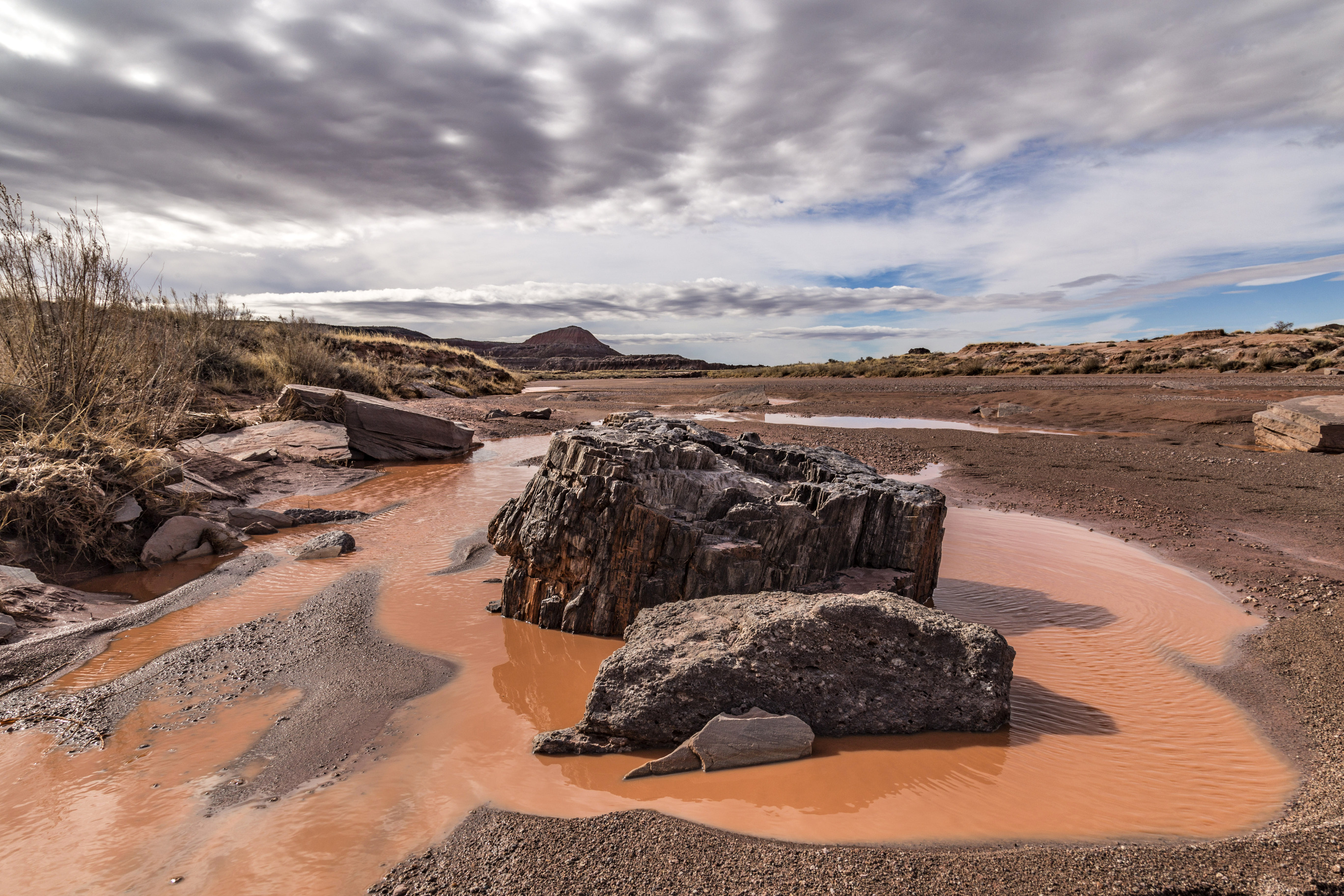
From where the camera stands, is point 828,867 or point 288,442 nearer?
point 828,867

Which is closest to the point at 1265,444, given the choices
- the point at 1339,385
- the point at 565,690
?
the point at 1339,385

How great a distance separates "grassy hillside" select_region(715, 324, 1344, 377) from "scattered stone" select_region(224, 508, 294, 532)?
3793 centimetres

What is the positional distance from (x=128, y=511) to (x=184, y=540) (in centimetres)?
66

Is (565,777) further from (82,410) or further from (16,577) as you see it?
(82,410)

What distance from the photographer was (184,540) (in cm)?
726

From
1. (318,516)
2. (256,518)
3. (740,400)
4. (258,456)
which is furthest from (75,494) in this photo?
(740,400)

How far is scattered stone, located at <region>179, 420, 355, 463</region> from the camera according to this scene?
38.3 ft

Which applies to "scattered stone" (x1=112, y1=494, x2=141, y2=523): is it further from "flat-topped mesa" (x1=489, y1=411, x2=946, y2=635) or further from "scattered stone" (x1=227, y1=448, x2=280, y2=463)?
"flat-topped mesa" (x1=489, y1=411, x2=946, y2=635)

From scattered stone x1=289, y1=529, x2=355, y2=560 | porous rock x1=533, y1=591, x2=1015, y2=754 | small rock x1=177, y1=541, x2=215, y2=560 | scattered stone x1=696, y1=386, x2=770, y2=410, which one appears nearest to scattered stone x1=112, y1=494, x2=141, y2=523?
small rock x1=177, y1=541, x2=215, y2=560

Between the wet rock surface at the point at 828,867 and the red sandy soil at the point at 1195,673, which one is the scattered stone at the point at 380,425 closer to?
the red sandy soil at the point at 1195,673

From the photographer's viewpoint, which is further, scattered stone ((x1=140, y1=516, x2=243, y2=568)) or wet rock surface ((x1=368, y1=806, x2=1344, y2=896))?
scattered stone ((x1=140, y1=516, x2=243, y2=568))

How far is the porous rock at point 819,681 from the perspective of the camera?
3.63m

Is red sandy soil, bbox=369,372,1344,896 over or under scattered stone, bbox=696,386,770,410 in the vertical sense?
under

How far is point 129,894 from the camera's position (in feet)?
8.52
